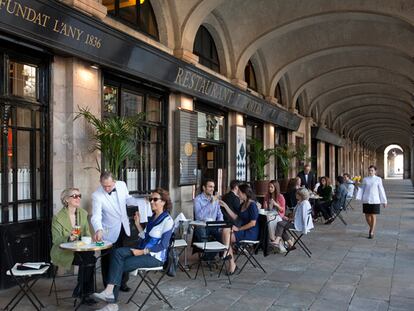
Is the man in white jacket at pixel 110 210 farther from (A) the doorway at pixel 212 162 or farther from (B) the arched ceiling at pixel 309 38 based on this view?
(A) the doorway at pixel 212 162

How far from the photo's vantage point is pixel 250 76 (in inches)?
533

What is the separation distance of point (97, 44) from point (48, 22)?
0.92 m

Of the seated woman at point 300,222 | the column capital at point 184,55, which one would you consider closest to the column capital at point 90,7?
the column capital at point 184,55

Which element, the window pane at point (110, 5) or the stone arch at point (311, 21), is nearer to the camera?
the window pane at point (110, 5)

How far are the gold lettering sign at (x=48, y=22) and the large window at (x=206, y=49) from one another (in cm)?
455

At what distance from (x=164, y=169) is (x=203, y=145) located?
8.58 ft

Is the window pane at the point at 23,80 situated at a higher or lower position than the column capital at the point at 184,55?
lower

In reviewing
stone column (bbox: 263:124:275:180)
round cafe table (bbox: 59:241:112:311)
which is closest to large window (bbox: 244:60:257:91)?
stone column (bbox: 263:124:275:180)

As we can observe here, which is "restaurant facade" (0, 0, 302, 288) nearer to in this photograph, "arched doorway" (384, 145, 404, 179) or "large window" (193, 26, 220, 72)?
"large window" (193, 26, 220, 72)

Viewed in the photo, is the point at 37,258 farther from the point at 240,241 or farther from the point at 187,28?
the point at 187,28

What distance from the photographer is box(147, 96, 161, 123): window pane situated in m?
8.14

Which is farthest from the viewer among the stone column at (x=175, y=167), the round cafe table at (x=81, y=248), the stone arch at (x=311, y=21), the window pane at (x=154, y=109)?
the stone arch at (x=311, y=21)

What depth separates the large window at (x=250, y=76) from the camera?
523 inches

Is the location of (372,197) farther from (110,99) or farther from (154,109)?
(110,99)
